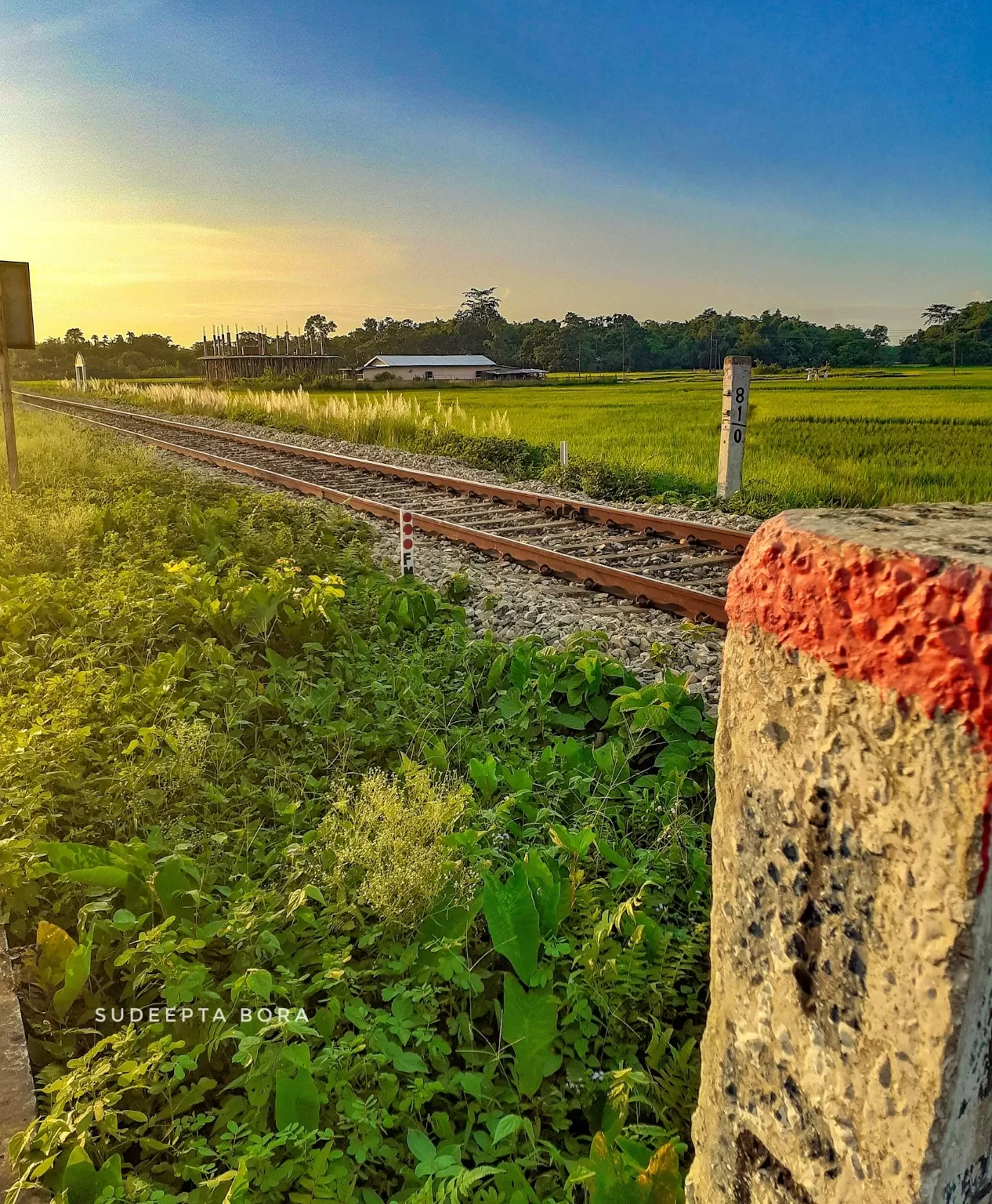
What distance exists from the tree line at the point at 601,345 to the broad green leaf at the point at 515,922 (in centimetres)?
2241

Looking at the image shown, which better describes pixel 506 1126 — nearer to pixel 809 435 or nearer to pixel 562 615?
pixel 562 615

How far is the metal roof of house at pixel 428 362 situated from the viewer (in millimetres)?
83375

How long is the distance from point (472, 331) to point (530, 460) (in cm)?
9185

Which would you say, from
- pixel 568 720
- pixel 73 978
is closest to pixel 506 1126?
pixel 73 978

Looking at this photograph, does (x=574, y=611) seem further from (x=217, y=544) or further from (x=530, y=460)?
(x=530, y=460)

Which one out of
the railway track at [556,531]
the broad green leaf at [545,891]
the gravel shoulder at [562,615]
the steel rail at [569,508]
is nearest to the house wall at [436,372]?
the steel rail at [569,508]

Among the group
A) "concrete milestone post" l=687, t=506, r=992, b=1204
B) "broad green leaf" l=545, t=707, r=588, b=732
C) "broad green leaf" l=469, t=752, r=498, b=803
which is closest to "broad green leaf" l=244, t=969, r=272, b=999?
"broad green leaf" l=469, t=752, r=498, b=803

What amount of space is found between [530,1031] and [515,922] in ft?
1.05

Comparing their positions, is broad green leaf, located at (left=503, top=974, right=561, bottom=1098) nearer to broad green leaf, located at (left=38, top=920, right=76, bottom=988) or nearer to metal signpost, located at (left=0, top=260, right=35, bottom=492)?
broad green leaf, located at (left=38, top=920, right=76, bottom=988)

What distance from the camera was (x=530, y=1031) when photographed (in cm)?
260

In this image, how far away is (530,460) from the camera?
16531 millimetres

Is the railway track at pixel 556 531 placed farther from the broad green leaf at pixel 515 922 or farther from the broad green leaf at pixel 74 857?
the broad green leaf at pixel 74 857

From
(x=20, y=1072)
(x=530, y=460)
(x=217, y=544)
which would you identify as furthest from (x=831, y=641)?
(x=530, y=460)

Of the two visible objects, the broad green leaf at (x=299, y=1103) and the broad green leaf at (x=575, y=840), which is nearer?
the broad green leaf at (x=299, y=1103)
